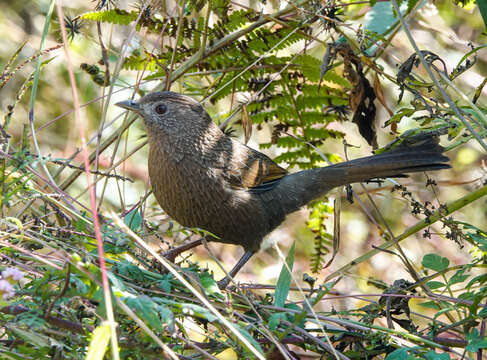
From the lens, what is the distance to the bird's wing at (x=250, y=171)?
4117 mm

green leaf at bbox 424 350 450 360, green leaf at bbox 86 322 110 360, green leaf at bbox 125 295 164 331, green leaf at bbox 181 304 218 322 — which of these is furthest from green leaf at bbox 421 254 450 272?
green leaf at bbox 86 322 110 360

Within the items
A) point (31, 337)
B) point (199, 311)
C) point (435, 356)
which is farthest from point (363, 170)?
point (31, 337)

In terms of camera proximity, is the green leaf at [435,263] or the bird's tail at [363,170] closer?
the green leaf at [435,263]

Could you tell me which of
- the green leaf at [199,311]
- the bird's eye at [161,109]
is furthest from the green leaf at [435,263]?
the bird's eye at [161,109]

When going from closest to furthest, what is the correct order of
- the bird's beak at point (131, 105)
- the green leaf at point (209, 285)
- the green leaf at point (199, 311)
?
1. the green leaf at point (199, 311)
2. the green leaf at point (209, 285)
3. the bird's beak at point (131, 105)

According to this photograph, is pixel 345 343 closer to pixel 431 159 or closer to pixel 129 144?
pixel 431 159

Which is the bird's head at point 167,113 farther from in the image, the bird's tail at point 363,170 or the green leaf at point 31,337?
the green leaf at point 31,337

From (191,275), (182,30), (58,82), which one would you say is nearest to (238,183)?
(182,30)

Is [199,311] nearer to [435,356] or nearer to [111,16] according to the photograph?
[435,356]

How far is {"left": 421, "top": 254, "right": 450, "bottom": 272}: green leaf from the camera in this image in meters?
2.96

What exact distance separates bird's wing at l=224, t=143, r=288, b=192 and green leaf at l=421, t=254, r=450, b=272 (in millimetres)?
1540

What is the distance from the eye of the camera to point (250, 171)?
168 inches

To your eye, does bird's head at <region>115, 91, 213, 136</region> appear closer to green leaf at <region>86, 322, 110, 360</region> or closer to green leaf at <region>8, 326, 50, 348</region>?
green leaf at <region>8, 326, 50, 348</region>

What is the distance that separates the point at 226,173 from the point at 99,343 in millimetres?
2342
